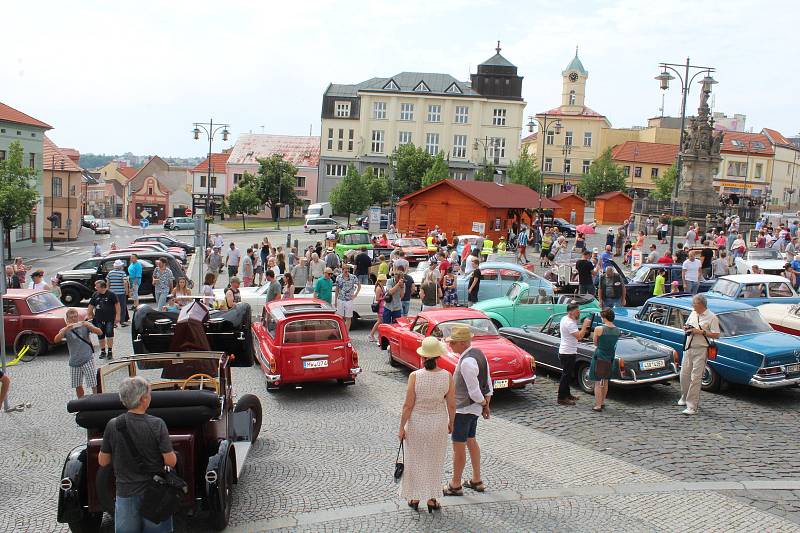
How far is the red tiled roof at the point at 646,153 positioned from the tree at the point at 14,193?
219ft

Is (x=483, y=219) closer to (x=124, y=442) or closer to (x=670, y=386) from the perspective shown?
(x=670, y=386)

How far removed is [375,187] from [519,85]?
81.5 ft

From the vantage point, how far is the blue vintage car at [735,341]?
41.1 ft

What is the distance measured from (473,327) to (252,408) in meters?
5.08

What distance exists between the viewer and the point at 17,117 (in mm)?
57094

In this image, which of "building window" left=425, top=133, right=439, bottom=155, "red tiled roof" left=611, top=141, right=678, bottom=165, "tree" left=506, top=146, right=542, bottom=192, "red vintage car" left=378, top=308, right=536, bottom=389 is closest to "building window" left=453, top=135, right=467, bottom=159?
"building window" left=425, top=133, right=439, bottom=155

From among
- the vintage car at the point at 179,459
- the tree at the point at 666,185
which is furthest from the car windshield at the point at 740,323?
the tree at the point at 666,185

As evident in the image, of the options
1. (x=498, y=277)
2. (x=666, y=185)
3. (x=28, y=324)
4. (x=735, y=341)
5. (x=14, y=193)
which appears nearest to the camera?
(x=735, y=341)

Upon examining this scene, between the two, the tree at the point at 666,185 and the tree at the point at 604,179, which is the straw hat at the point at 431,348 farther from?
the tree at the point at 604,179

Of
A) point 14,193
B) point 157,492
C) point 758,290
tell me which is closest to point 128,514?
point 157,492

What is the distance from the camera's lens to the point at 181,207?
113 m

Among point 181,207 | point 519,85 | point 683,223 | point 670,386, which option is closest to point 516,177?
point 519,85

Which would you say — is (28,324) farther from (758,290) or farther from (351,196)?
(351,196)

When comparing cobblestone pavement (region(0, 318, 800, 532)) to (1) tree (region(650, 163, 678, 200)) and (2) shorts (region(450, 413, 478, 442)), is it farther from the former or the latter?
(1) tree (region(650, 163, 678, 200))
